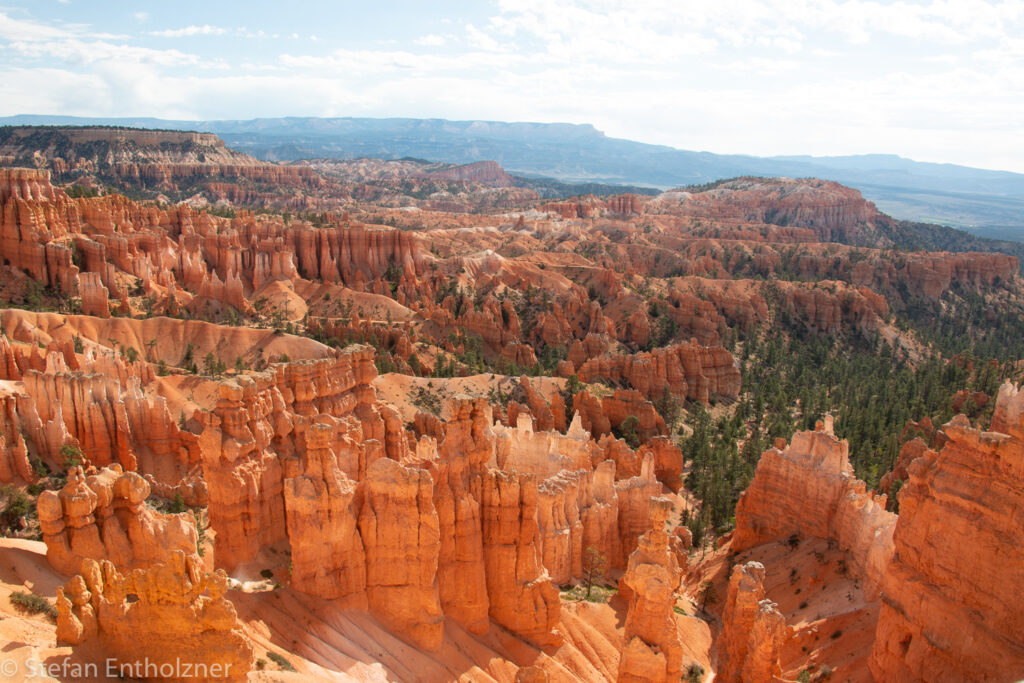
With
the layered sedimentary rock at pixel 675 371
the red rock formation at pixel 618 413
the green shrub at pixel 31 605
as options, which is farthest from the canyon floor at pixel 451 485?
the layered sedimentary rock at pixel 675 371

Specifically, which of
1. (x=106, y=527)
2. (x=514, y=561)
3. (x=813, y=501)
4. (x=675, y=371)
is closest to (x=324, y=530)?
(x=106, y=527)

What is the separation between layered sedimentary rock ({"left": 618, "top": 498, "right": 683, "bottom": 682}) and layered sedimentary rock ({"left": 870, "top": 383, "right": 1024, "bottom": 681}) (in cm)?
556

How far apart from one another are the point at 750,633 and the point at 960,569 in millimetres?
5302

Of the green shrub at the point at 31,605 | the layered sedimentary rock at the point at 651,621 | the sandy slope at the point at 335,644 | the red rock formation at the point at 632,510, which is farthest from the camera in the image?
the red rock formation at the point at 632,510

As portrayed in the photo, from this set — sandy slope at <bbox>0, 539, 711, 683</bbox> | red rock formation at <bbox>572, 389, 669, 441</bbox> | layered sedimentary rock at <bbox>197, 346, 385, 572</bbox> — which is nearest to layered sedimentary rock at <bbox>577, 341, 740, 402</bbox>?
red rock formation at <bbox>572, 389, 669, 441</bbox>

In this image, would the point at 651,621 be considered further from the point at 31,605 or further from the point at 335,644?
the point at 31,605

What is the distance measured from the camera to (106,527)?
15148mm

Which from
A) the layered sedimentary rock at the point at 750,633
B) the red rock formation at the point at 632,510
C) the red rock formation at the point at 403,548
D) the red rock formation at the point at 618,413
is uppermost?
the red rock formation at the point at 403,548

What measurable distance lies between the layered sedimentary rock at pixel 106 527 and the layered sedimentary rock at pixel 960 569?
1680 centimetres

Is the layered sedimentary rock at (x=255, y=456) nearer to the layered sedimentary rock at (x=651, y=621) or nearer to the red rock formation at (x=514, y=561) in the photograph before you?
the red rock formation at (x=514, y=561)

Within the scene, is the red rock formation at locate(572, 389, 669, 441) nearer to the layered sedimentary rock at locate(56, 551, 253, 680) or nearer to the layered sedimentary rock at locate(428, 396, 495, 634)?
the layered sedimentary rock at locate(428, 396, 495, 634)

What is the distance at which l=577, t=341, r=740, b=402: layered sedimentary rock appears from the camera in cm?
5984

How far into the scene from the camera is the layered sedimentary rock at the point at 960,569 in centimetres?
1540

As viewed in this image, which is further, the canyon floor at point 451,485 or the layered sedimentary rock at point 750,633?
the layered sedimentary rock at point 750,633
